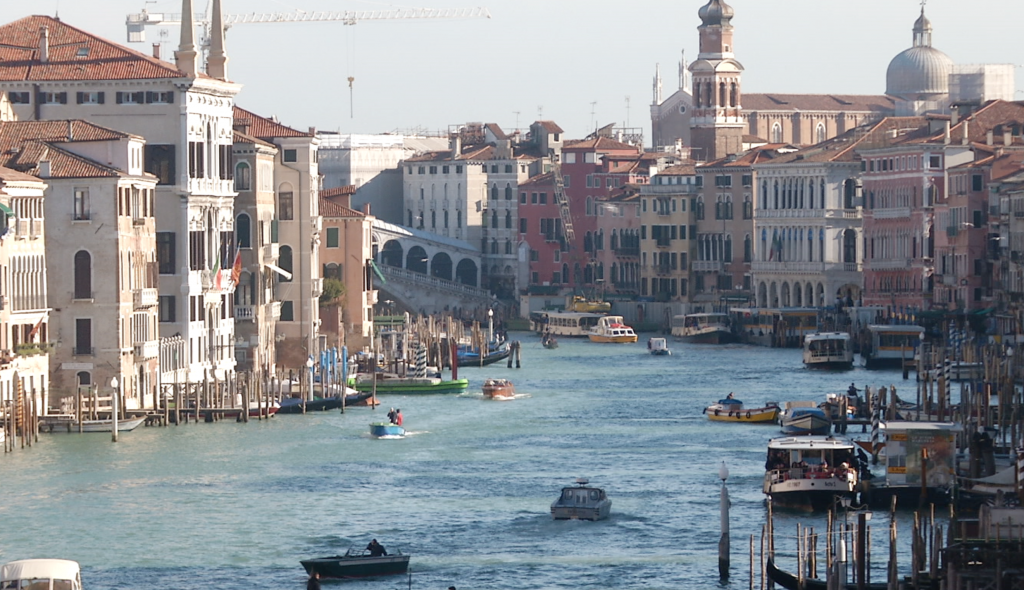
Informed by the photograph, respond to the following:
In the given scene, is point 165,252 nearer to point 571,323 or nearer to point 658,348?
point 658,348

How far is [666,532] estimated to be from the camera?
36.2 meters

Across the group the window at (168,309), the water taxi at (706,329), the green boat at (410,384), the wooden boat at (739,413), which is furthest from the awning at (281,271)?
the water taxi at (706,329)

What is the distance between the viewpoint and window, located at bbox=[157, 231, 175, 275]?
53562mm

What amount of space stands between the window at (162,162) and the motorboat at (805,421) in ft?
42.9

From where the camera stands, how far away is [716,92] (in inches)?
4395

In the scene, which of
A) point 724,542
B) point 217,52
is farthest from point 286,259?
point 724,542

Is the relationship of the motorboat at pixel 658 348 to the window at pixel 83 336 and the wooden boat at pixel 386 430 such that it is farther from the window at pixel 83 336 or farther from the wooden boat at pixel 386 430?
the window at pixel 83 336

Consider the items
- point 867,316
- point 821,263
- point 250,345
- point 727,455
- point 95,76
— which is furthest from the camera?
point 821,263

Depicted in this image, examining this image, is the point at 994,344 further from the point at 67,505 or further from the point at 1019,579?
the point at 1019,579

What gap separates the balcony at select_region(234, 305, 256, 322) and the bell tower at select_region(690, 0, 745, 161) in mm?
53770

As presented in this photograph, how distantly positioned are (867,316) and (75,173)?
41.5 meters

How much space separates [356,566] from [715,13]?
260 feet

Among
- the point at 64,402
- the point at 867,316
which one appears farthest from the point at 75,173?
the point at 867,316

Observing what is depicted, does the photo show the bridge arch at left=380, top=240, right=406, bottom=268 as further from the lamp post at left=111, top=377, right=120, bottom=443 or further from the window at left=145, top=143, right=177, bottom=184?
the lamp post at left=111, top=377, right=120, bottom=443
